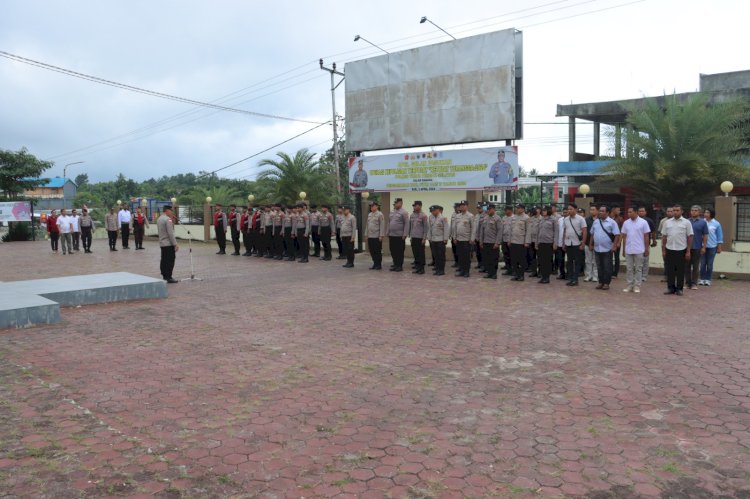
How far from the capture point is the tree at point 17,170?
28.4 m

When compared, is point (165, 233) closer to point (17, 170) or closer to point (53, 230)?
point (53, 230)

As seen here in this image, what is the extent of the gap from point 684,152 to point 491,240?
810 centimetres

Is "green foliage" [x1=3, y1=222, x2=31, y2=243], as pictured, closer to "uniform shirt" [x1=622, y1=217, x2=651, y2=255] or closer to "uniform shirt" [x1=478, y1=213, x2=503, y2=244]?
"uniform shirt" [x1=478, y1=213, x2=503, y2=244]

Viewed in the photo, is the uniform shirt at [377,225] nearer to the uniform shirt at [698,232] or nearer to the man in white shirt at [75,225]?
the uniform shirt at [698,232]

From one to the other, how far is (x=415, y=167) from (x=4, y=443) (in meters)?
13.7

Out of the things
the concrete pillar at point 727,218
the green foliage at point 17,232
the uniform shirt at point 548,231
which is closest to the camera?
the uniform shirt at point 548,231

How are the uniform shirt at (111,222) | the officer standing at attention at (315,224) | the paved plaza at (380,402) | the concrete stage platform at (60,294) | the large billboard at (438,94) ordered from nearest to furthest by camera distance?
the paved plaza at (380,402) → the concrete stage platform at (60,294) → the large billboard at (438,94) → the officer standing at attention at (315,224) → the uniform shirt at (111,222)

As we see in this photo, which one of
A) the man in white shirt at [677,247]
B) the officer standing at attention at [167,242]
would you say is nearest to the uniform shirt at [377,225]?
the officer standing at attention at [167,242]

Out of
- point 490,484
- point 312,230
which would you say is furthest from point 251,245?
point 490,484

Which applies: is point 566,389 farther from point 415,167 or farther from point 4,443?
point 415,167

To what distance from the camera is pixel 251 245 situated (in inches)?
727

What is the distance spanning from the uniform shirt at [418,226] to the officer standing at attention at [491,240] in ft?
4.72

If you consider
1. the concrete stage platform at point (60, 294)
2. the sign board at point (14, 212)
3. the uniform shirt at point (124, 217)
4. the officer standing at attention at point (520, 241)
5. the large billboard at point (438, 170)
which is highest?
the large billboard at point (438, 170)

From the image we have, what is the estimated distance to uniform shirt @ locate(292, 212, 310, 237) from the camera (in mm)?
16328
